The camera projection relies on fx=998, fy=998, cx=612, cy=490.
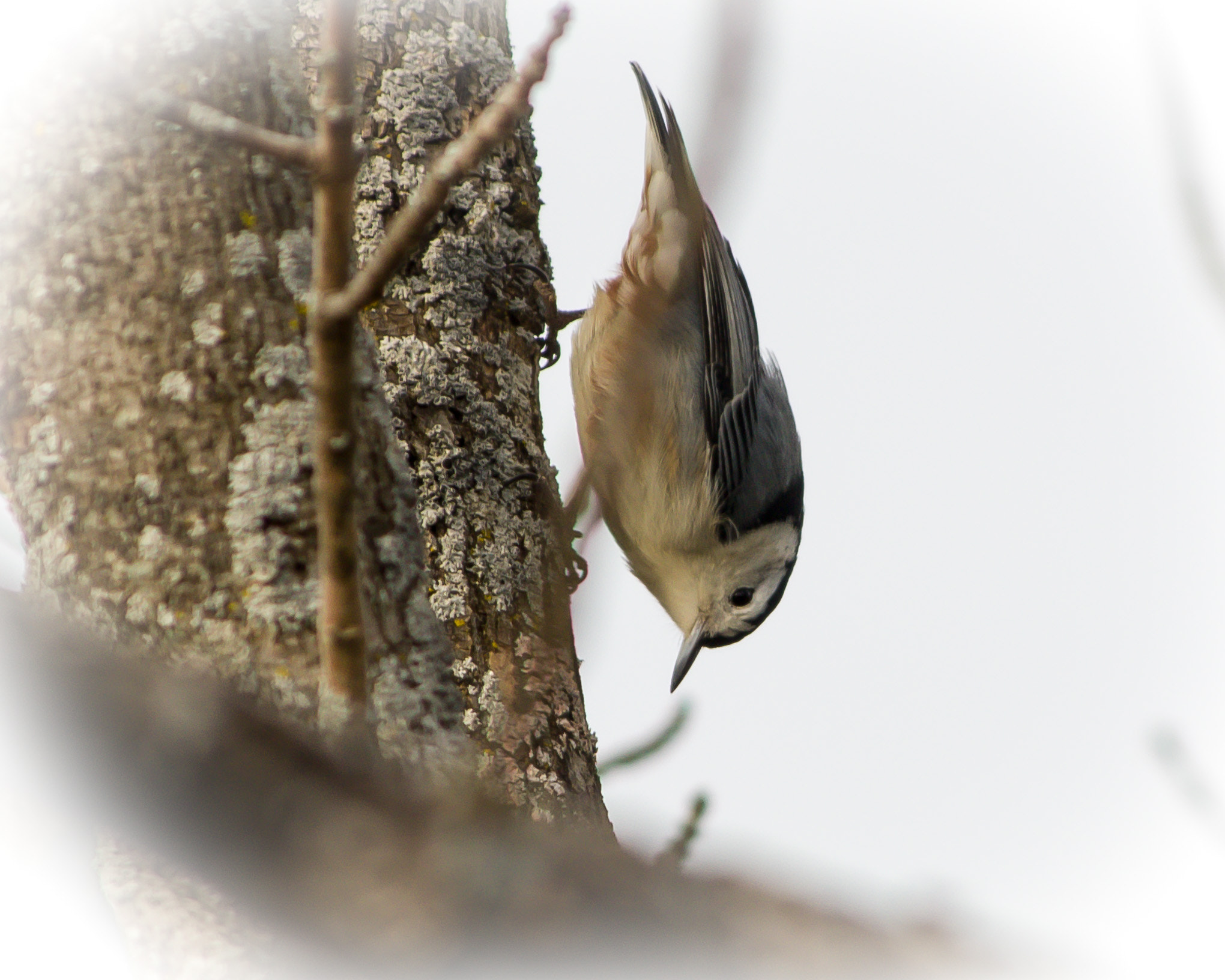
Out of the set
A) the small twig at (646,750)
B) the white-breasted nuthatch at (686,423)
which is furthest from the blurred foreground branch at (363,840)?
the white-breasted nuthatch at (686,423)

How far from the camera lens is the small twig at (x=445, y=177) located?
2.48 ft

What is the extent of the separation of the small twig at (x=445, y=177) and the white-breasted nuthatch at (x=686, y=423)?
93.5 inches

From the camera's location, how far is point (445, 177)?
0.77 metres

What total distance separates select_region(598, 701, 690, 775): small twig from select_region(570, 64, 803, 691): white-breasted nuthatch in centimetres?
117

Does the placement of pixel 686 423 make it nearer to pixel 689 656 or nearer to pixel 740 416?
pixel 740 416

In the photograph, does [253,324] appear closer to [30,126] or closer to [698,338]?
[30,126]

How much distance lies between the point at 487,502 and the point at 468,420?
0.18 m

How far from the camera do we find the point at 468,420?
207 cm

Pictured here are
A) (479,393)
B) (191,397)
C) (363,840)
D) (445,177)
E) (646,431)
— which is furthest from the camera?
(646,431)

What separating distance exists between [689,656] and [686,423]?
0.79 meters

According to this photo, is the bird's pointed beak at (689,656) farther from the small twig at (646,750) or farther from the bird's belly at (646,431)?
the small twig at (646,750)

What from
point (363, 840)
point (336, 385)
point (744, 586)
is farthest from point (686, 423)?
point (363, 840)

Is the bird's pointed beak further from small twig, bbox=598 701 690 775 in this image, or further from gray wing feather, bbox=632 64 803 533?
small twig, bbox=598 701 690 775

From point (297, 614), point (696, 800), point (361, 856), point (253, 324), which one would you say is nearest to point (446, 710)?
point (297, 614)
